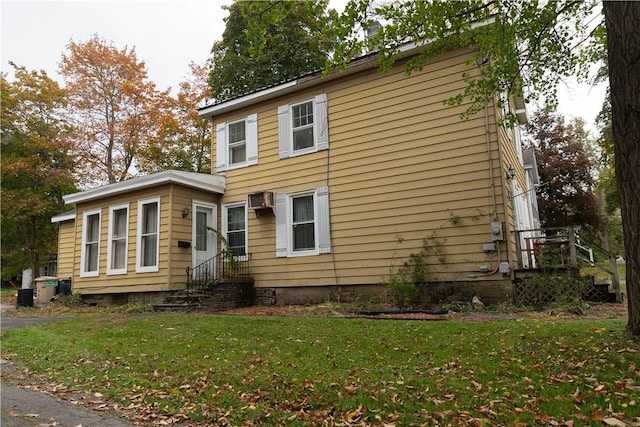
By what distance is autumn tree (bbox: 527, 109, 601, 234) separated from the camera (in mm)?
22578

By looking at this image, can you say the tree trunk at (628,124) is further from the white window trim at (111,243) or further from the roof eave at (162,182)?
the white window trim at (111,243)

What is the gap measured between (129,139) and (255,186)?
14.2m

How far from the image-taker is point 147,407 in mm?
3779

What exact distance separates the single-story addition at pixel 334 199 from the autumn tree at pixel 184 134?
33.8 feet

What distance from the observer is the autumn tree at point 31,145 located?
22172 millimetres

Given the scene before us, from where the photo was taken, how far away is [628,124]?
4.39 metres

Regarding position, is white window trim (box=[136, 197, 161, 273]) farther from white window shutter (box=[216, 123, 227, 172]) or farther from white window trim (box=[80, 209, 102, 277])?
white window shutter (box=[216, 123, 227, 172])

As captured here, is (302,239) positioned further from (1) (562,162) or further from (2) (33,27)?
(1) (562,162)

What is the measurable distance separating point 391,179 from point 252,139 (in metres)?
4.61

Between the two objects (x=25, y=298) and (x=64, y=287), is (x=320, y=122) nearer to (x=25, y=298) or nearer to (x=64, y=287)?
(x=64, y=287)

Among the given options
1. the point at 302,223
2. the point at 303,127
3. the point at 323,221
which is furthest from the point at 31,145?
the point at 323,221

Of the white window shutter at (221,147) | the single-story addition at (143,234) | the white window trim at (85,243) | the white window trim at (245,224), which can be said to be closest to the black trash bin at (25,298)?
the single-story addition at (143,234)

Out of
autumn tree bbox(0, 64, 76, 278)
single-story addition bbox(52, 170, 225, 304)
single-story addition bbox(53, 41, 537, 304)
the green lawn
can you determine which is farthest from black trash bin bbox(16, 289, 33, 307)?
autumn tree bbox(0, 64, 76, 278)

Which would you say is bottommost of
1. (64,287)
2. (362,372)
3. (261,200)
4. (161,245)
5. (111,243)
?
(362,372)
